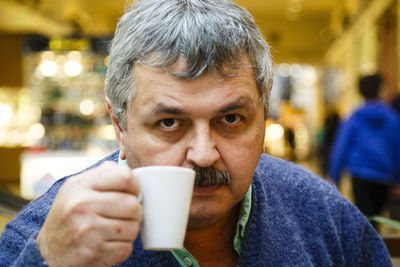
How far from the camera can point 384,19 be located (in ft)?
27.3

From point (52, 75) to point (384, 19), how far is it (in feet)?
17.3

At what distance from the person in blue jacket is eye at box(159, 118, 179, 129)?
3.50 metres

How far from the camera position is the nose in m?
0.96

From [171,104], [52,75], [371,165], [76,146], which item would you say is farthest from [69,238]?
[52,75]

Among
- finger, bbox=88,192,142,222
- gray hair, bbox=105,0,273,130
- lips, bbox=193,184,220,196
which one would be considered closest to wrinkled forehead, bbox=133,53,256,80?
gray hair, bbox=105,0,273,130

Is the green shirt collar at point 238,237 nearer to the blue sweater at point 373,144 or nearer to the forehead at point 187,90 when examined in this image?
the forehead at point 187,90

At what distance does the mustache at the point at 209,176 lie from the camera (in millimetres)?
974

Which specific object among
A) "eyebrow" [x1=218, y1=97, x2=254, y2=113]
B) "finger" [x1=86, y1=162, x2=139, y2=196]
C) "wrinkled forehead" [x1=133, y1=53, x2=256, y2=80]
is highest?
"wrinkled forehead" [x1=133, y1=53, x2=256, y2=80]

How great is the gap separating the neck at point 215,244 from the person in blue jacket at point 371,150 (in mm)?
3276

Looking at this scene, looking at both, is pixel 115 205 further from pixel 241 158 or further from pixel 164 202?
pixel 241 158

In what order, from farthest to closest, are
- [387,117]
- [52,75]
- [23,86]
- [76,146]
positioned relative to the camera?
[23,86] → [52,75] → [76,146] → [387,117]

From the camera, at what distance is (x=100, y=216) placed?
2.48 ft

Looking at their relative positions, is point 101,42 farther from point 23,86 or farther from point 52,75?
point 23,86

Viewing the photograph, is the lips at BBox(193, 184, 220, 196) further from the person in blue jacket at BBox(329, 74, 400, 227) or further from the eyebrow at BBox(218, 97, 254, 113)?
the person in blue jacket at BBox(329, 74, 400, 227)
